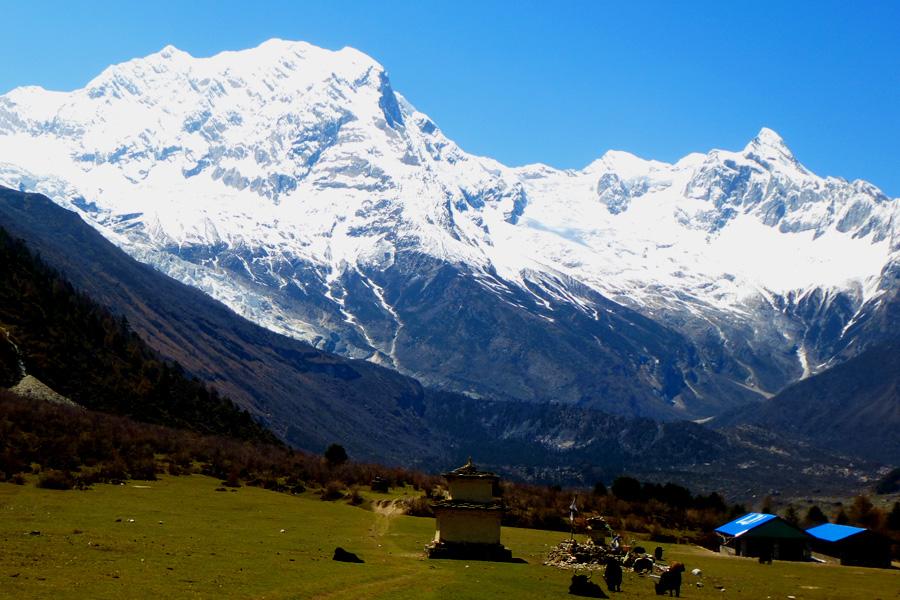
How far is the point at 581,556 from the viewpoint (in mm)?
75250

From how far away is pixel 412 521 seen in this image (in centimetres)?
10162

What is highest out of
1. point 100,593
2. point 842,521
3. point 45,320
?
point 45,320

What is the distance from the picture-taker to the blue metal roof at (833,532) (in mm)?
104812

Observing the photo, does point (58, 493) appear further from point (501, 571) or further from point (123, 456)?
point (501, 571)

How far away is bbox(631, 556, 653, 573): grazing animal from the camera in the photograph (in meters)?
74.6

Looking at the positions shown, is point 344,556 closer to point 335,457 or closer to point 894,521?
point 894,521

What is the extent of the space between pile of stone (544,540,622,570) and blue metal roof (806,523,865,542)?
116 feet

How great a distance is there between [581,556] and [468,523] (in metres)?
7.37

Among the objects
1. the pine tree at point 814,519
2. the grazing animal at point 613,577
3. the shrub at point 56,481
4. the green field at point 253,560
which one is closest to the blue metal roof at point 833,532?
the green field at point 253,560

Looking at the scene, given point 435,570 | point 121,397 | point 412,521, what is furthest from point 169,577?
point 121,397

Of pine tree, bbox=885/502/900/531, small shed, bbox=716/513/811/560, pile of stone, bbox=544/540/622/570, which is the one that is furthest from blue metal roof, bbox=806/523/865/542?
pile of stone, bbox=544/540/622/570

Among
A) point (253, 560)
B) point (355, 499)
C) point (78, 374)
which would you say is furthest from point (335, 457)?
point (253, 560)

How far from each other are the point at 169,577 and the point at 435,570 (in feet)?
59.2

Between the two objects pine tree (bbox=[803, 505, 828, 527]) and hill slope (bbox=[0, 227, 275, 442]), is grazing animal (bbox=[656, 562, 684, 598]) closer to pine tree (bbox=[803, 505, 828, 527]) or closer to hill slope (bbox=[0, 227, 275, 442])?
pine tree (bbox=[803, 505, 828, 527])
